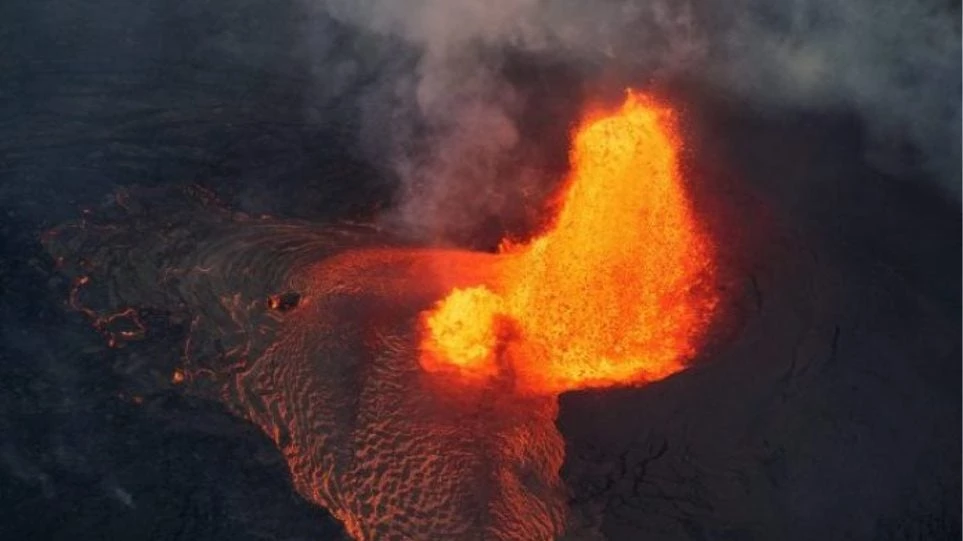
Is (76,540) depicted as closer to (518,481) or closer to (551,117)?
(518,481)

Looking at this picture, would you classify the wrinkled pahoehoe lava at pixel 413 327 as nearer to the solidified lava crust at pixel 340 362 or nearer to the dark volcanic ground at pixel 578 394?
the solidified lava crust at pixel 340 362

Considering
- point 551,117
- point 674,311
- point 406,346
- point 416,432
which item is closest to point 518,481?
point 416,432

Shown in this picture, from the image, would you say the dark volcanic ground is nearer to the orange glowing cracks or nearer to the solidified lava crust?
the solidified lava crust

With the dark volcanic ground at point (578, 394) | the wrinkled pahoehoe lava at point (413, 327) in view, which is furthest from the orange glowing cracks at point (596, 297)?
the dark volcanic ground at point (578, 394)

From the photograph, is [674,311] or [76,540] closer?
[76,540]

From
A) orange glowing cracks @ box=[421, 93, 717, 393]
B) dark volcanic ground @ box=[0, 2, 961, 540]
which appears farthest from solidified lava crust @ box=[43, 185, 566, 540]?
orange glowing cracks @ box=[421, 93, 717, 393]
